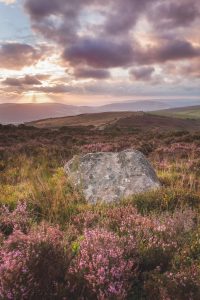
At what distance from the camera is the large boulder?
8.62m

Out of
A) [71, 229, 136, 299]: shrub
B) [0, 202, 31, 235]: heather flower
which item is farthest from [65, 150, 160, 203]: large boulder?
[71, 229, 136, 299]: shrub

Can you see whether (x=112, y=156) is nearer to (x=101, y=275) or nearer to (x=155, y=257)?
(x=155, y=257)

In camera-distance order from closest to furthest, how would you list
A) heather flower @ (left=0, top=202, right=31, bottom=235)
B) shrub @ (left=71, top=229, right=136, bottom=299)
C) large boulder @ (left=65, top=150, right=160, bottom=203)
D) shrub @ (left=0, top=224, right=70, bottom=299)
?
shrub @ (left=0, top=224, right=70, bottom=299), shrub @ (left=71, top=229, right=136, bottom=299), heather flower @ (left=0, top=202, right=31, bottom=235), large boulder @ (left=65, top=150, right=160, bottom=203)

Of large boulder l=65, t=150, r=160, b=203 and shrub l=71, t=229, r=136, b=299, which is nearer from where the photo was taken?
shrub l=71, t=229, r=136, b=299

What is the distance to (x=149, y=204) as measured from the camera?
749 cm

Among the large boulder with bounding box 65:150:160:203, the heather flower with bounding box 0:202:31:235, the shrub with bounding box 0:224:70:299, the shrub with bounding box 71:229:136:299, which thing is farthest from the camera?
the large boulder with bounding box 65:150:160:203

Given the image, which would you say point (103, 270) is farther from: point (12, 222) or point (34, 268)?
point (12, 222)

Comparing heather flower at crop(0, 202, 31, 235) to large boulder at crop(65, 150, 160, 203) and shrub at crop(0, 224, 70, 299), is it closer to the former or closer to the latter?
shrub at crop(0, 224, 70, 299)

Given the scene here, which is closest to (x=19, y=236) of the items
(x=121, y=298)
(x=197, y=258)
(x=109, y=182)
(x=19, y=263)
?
(x=19, y=263)

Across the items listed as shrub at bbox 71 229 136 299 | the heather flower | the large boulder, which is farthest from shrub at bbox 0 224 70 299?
the large boulder

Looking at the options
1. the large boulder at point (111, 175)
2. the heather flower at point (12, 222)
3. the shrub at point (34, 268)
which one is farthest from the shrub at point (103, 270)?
the large boulder at point (111, 175)

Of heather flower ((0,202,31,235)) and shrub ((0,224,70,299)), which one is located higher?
shrub ((0,224,70,299))

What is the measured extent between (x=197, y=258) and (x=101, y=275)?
1536 millimetres

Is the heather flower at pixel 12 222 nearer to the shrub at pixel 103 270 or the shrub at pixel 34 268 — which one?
the shrub at pixel 34 268
